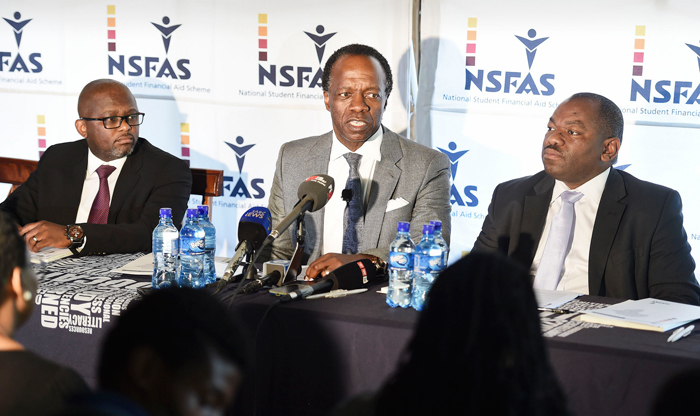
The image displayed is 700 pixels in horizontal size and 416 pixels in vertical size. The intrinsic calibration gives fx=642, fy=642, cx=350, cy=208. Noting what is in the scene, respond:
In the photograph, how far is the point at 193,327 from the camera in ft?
2.35

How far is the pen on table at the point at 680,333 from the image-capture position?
1706mm

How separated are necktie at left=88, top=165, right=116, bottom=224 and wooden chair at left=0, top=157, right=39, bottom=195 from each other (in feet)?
2.52

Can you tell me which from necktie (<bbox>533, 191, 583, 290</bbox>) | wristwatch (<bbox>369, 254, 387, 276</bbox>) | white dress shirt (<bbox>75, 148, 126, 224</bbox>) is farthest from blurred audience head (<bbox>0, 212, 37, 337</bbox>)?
white dress shirt (<bbox>75, 148, 126, 224</bbox>)

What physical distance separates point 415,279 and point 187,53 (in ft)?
10.4

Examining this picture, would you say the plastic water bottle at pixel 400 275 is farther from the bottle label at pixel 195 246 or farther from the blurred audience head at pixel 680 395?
the blurred audience head at pixel 680 395

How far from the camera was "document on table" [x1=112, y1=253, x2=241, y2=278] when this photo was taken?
237 cm

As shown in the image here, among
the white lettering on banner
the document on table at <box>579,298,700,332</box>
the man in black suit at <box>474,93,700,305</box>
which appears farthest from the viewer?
the man in black suit at <box>474,93,700,305</box>

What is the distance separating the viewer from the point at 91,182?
132 inches

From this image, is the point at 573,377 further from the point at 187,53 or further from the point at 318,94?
the point at 187,53

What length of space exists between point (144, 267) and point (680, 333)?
5.96 ft

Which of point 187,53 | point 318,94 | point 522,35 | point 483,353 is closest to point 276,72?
point 318,94

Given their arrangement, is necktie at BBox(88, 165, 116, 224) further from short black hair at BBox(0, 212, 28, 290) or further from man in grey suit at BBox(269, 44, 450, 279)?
short black hair at BBox(0, 212, 28, 290)

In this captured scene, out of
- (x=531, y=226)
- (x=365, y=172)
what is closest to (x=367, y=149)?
(x=365, y=172)

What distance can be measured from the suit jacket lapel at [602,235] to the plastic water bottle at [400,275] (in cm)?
84
